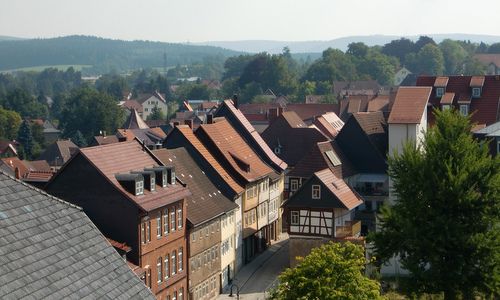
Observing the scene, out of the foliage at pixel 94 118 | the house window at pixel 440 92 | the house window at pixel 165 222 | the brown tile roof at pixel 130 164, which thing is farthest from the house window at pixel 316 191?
the foliage at pixel 94 118

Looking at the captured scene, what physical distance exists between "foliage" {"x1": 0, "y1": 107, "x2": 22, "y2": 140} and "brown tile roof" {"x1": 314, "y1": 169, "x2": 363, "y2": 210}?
124 m

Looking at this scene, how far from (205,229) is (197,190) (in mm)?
2886

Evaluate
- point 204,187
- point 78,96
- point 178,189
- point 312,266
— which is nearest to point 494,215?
point 312,266

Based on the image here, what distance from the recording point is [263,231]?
7588 cm

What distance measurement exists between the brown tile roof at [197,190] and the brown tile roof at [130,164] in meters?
2.93

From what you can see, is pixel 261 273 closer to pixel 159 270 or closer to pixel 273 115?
pixel 159 270

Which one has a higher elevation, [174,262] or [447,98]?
[447,98]

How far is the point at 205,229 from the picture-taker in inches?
2296

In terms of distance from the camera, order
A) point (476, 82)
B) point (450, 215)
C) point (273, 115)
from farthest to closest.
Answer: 1. point (273, 115)
2. point (476, 82)
3. point (450, 215)

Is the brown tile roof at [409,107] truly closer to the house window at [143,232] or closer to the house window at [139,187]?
the house window at [139,187]

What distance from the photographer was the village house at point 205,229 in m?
56.5

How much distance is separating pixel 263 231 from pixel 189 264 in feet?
67.7

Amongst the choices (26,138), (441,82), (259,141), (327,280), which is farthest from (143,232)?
(26,138)

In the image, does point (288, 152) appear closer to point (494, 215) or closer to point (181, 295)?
point (181, 295)
